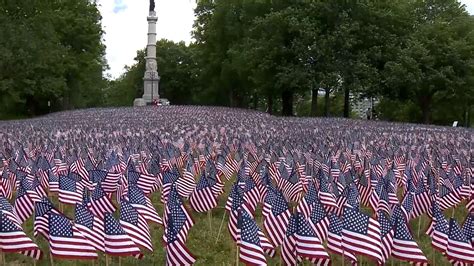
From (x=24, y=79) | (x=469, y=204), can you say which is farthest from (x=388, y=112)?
(x=469, y=204)

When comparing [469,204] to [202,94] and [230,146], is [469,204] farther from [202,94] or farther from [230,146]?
[202,94]

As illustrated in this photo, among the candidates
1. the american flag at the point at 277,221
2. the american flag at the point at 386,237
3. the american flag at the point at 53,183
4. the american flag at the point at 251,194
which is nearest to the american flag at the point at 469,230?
the american flag at the point at 386,237

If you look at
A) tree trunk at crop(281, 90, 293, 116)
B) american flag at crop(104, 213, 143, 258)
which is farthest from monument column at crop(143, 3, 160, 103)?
american flag at crop(104, 213, 143, 258)

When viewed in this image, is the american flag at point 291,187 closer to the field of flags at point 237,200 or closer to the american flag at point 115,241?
the field of flags at point 237,200

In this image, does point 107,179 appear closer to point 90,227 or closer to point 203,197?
point 203,197

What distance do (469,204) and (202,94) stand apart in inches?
2670

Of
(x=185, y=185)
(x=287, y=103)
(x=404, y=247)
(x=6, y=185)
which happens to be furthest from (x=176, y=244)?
(x=287, y=103)

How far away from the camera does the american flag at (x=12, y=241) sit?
8609 mm

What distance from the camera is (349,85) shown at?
4916cm

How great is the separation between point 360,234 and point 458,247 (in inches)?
48.9

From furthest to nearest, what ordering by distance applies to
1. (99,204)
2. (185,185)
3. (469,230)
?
(185,185) → (99,204) → (469,230)

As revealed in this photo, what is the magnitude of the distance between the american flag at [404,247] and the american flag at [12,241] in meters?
4.57

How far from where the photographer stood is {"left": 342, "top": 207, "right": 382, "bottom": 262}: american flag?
8.26 m

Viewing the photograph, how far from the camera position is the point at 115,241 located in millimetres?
8539
